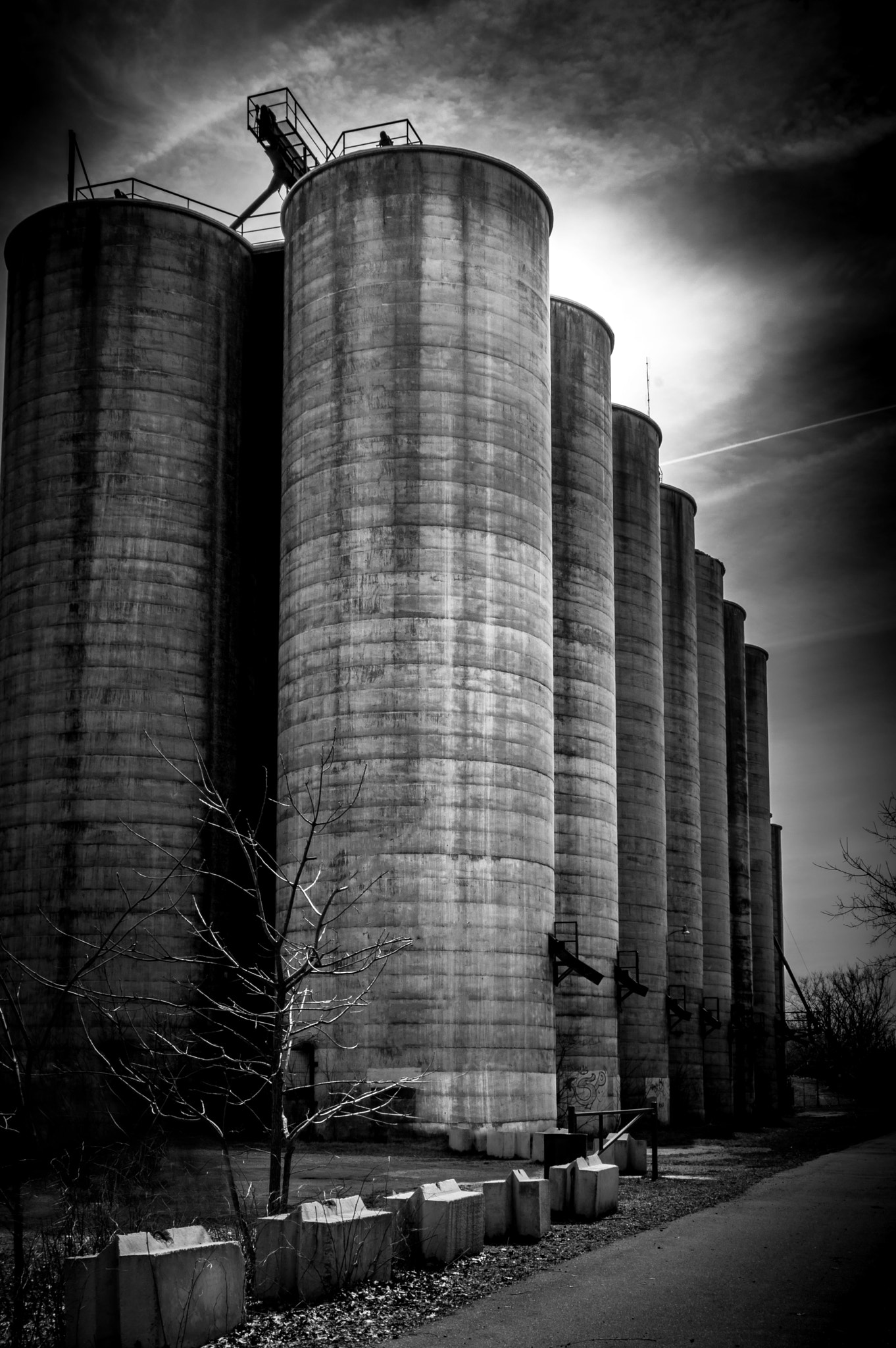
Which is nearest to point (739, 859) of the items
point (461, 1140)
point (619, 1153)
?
point (461, 1140)

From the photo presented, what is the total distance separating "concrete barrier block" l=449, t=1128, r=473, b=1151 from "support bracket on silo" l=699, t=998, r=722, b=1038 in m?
22.7

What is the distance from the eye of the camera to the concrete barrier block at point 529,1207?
556 inches

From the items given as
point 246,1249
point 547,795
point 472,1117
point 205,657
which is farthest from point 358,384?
point 246,1249

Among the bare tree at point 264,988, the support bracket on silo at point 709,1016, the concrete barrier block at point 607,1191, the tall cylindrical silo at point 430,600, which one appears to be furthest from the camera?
the support bracket on silo at point 709,1016

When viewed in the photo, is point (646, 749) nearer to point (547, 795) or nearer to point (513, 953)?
point (547, 795)

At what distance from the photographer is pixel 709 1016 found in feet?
163

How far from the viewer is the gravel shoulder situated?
9984mm

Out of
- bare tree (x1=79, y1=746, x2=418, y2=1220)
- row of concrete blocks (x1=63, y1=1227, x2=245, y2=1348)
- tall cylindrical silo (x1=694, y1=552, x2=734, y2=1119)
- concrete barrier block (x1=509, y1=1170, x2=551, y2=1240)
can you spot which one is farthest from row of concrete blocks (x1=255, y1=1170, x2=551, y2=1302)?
tall cylindrical silo (x1=694, y1=552, x2=734, y2=1119)

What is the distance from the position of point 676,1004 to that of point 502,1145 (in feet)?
65.8

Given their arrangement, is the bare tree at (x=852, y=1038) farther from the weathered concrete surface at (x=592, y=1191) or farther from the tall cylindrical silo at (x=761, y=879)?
the weathered concrete surface at (x=592, y=1191)

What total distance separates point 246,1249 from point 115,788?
73.4ft

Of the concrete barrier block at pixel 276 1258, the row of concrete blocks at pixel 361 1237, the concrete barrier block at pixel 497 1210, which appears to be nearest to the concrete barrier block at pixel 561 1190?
the concrete barrier block at pixel 497 1210

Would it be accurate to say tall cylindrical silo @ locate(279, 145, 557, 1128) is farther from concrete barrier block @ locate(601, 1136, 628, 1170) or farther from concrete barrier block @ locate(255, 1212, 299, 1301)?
concrete barrier block @ locate(255, 1212, 299, 1301)

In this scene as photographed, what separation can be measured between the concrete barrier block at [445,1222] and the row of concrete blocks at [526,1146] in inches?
292
